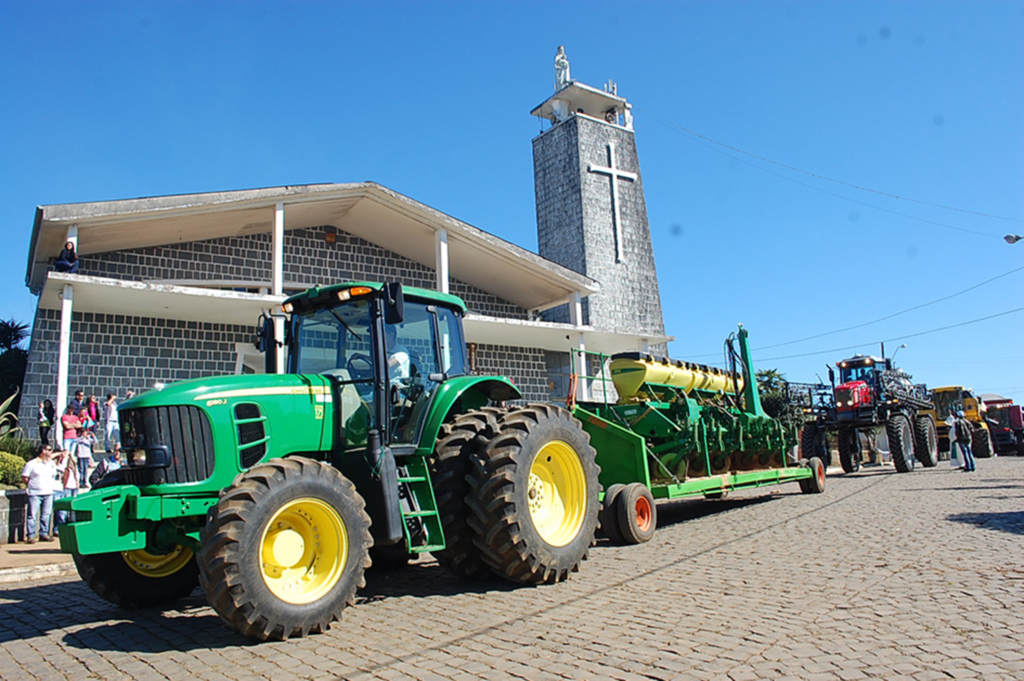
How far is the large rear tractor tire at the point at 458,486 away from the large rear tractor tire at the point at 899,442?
15.8 meters

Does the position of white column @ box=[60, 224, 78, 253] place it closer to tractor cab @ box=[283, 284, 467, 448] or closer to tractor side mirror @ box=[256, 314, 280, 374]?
tractor side mirror @ box=[256, 314, 280, 374]

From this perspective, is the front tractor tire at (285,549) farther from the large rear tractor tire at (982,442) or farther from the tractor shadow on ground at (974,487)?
the large rear tractor tire at (982,442)

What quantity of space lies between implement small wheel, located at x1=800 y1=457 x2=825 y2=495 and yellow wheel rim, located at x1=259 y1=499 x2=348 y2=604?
35.0 feet

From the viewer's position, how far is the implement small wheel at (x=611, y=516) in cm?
827

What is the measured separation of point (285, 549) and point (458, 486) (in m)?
1.61

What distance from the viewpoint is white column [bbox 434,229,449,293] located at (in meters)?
15.5

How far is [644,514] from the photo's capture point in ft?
28.1

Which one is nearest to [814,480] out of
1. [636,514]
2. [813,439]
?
[813,439]

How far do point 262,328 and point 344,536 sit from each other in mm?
2493

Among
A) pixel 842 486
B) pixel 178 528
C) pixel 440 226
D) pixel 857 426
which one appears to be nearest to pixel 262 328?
pixel 178 528

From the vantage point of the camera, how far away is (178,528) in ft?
16.4

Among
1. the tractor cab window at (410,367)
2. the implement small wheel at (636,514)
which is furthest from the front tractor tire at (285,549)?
the implement small wheel at (636,514)

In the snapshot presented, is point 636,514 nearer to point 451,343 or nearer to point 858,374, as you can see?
point 451,343

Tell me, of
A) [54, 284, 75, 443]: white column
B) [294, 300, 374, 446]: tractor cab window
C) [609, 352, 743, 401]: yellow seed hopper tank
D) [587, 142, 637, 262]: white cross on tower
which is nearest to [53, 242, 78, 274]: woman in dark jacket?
[54, 284, 75, 443]: white column
